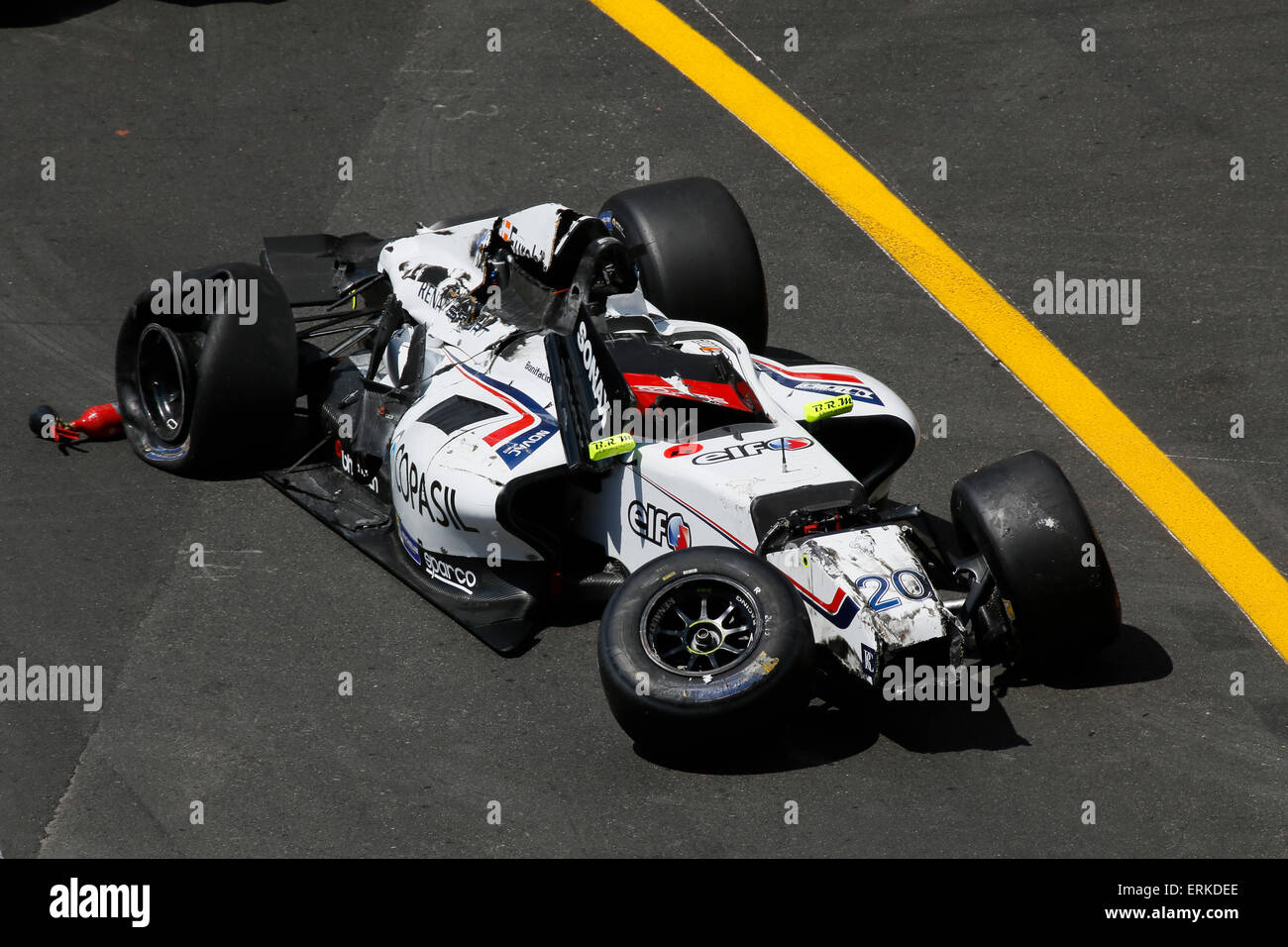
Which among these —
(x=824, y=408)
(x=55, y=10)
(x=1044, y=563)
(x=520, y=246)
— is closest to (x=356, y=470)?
(x=520, y=246)

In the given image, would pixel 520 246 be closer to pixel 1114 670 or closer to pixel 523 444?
pixel 523 444

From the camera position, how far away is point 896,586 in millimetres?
6922

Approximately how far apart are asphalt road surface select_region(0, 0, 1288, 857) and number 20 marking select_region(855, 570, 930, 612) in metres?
0.75

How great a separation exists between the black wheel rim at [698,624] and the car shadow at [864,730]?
38cm

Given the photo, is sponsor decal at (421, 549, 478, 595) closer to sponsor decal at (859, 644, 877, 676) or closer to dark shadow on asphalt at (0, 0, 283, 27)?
sponsor decal at (859, 644, 877, 676)

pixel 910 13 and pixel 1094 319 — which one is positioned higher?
pixel 910 13

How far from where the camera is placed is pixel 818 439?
27.8 feet

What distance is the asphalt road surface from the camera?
7.03 meters

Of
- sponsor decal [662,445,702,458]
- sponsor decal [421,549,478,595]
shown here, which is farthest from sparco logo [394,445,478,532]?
sponsor decal [662,445,702,458]

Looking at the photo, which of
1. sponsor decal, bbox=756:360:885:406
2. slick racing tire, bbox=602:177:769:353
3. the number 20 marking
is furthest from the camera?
slick racing tire, bbox=602:177:769:353

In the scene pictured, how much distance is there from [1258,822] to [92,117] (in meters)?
9.65

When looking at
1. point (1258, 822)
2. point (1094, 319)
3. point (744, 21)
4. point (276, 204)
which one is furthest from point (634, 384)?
point (744, 21)

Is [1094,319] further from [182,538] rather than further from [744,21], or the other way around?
[182,538]

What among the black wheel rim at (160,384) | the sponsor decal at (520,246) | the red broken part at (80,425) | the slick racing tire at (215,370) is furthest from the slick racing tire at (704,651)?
the red broken part at (80,425)
